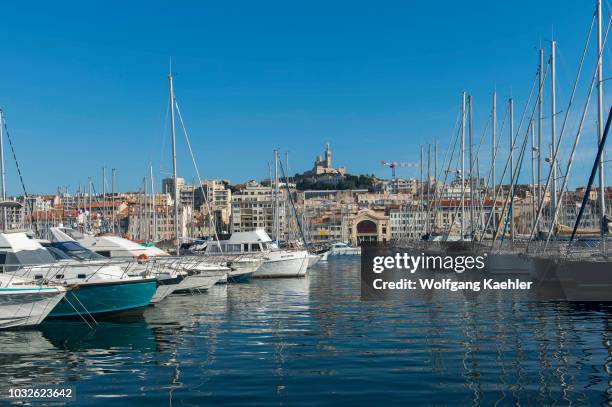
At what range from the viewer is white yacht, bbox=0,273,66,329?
18.1 meters

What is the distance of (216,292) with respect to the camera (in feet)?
102

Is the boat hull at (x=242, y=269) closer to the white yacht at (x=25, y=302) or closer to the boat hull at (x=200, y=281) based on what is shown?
the boat hull at (x=200, y=281)

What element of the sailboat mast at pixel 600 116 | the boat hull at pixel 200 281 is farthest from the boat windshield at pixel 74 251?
the sailboat mast at pixel 600 116

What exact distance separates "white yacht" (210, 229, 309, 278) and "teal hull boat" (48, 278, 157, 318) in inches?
741

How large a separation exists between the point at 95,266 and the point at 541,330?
13378 millimetres

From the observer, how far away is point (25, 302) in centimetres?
1834

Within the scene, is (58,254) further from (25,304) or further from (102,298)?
(25,304)

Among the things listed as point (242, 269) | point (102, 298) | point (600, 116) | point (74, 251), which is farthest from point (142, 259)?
point (600, 116)

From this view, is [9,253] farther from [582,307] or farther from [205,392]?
[582,307]

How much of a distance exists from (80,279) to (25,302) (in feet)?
9.91

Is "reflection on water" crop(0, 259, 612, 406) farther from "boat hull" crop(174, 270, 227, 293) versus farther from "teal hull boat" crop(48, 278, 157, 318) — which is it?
"boat hull" crop(174, 270, 227, 293)

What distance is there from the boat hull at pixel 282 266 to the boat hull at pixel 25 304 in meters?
22.6

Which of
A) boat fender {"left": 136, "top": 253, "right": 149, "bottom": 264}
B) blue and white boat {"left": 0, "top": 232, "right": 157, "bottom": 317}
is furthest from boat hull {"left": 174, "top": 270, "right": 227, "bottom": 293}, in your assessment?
blue and white boat {"left": 0, "top": 232, "right": 157, "bottom": 317}

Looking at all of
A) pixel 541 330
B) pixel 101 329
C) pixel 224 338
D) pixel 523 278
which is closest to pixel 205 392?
pixel 224 338
